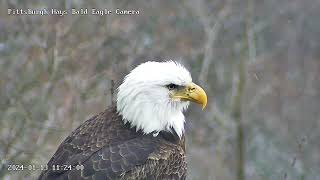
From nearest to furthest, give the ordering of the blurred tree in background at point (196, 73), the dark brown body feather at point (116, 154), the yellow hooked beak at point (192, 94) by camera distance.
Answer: the dark brown body feather at point (116, 154) → the yellow hooked beak at point (192, 94) → the blurred tree in background at point (196, 73)

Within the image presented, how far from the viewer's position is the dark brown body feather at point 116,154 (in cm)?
692

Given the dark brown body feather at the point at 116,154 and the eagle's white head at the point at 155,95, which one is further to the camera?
the eagle's white head at the point at 155,95

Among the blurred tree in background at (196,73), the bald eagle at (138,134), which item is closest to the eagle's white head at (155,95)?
the bald eagle at (138,134)

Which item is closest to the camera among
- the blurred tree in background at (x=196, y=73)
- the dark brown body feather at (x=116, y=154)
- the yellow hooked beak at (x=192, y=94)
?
the dark brown body feather at (x=116, y=154)

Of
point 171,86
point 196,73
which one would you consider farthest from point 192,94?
point 196,73

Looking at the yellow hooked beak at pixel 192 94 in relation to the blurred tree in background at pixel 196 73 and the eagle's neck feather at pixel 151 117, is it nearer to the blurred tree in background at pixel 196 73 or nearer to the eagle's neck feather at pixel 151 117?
the eagle's neck feather at pixel 151 117

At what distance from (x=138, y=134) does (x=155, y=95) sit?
411 millimetres

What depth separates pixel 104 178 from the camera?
6.81 meters

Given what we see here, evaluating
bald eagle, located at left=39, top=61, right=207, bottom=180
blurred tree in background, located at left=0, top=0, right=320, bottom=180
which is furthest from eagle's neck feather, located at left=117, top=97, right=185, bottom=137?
blurred tree in background, located at left=0, top=0, right=320, bottom=180

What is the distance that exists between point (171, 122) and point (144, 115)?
31 cm

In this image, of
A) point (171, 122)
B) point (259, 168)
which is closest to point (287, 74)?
point (259, 168)

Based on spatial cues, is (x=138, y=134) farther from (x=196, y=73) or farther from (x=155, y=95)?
(x=196, y=73)

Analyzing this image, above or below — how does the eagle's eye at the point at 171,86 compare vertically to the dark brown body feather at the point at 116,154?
above

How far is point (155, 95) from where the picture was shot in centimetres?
771
